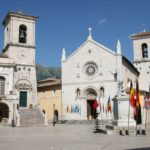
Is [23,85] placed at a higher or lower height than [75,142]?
higher

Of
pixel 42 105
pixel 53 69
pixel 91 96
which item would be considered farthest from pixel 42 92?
pixel 53 69

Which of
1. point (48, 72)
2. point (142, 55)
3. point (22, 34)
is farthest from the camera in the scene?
point (48, 72)

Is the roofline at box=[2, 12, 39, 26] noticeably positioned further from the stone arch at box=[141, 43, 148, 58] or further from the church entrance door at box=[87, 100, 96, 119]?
the stone arch at box=[141, 43, 148, 58]

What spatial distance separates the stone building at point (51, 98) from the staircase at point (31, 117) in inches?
319

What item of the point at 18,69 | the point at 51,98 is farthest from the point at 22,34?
the point at 51,98

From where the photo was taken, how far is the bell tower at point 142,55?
5181 centimetres

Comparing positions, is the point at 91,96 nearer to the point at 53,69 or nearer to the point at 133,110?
the point at 133,110

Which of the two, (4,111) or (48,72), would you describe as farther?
(48,72)

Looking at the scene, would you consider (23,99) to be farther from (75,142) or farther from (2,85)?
(75,142)

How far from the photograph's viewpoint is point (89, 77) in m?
45.3

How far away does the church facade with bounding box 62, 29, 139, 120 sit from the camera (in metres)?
43.2

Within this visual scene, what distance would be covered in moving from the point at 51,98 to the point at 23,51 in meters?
10.1

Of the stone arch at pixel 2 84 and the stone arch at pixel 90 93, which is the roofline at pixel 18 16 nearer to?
the stone arch at pixel 2 84

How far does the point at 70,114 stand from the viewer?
45500 mm
